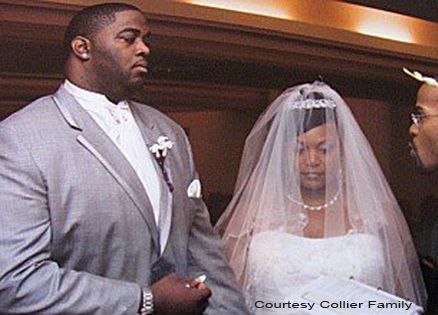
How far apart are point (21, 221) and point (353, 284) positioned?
0.80m

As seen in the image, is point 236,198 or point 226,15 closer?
point 236,198

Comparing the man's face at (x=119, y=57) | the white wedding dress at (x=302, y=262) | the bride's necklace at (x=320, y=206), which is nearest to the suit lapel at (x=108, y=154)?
the man's face at (x=119, y=57)

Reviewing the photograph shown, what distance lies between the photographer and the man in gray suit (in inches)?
52.1

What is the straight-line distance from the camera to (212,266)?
1.64m

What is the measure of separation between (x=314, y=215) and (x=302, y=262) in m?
0.15

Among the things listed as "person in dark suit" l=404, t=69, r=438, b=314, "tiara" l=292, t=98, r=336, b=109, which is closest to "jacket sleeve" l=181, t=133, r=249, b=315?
"tiara" l=292, t=98, r=336, b=109

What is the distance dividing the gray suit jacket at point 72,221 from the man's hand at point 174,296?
0.05m

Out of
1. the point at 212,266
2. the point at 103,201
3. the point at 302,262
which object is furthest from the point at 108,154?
the point at 302,262

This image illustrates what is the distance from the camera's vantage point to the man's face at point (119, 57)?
5.09ft

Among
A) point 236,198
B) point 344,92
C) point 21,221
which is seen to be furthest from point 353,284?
point 344,92

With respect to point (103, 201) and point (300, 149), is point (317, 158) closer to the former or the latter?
point (300, 149)

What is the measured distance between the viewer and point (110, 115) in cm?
157

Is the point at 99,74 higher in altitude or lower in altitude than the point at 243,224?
higher

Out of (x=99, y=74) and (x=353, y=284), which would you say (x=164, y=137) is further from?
(x=353, y=284)
